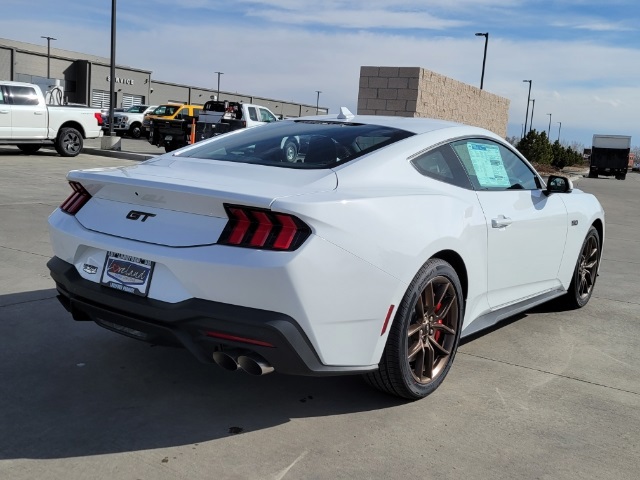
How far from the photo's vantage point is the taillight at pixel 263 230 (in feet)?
9.07

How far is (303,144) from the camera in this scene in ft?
12.6

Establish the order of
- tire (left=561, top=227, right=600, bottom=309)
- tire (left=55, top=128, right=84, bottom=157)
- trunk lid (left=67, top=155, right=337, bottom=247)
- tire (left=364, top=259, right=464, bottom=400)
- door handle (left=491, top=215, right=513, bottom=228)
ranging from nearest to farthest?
1. trunk lid (left=67, top=155, right=337, bottom=247)
2. tire (left=364, top=259, right=464, bottom=400)
3. door handle (left=491, top=215, right=513, bottom=228)
4. tire (left=561, top=227, right=600, bottom=309)
5. tire (left=55, top=128, right=84, bottom=157)

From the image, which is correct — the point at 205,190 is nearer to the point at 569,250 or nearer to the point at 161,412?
the point at 161,412

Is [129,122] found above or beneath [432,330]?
above

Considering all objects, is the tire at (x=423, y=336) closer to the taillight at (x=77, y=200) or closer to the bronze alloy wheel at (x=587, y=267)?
the taillight at (x=77, y=200)

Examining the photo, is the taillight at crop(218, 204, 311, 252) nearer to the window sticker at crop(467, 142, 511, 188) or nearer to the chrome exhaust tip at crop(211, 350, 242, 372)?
the chrome exhaust tip at crop(211, 350, 242, 372)

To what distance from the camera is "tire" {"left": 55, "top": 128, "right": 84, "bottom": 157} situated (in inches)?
720

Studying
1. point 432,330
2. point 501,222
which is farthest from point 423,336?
point 501,222

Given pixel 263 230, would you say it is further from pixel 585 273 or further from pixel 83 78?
pixel 83 78

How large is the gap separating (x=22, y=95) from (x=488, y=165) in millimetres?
15813

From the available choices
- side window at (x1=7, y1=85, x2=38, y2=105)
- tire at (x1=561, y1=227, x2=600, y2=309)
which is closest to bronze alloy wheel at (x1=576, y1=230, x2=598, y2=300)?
tire at (x1=561, y1=227, x2=600, y2=309)

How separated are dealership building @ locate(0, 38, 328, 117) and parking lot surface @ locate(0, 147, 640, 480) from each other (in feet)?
145

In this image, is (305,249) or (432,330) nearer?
(305,249)

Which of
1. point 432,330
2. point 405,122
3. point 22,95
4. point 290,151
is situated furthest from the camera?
point 22,95
